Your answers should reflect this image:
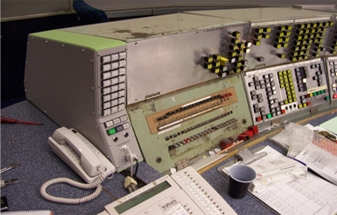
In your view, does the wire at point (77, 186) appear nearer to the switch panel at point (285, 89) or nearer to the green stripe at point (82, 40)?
the green stripe at point (82, 40)

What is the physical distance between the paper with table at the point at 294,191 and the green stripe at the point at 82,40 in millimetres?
627

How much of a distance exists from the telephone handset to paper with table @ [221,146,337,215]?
0.46m

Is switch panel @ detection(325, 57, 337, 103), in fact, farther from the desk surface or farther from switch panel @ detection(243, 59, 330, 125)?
the desk surface

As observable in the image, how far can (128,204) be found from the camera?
0.77m

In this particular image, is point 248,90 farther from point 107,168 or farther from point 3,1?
point 3,1

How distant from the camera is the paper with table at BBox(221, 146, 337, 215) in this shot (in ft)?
3.06

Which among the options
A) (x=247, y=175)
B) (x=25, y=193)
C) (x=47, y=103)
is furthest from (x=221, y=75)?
(x=25, y=193)

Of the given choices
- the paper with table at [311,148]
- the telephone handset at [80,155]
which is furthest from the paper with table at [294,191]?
the telephone handset at [80,155]

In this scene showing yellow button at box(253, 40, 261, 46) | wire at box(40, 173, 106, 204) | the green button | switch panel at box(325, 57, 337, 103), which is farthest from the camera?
switch panel at box(325, 57, 337, 103)

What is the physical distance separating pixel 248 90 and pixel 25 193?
1032 millimetres

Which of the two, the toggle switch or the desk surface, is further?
the toggle switch

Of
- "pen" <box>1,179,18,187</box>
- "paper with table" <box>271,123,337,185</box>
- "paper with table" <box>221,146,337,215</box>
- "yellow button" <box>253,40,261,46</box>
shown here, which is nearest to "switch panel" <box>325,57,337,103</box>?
"paper with table" <box>271,123,337,185</box>

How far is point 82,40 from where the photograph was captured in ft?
3.18

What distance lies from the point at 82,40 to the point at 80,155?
39 centimetres
